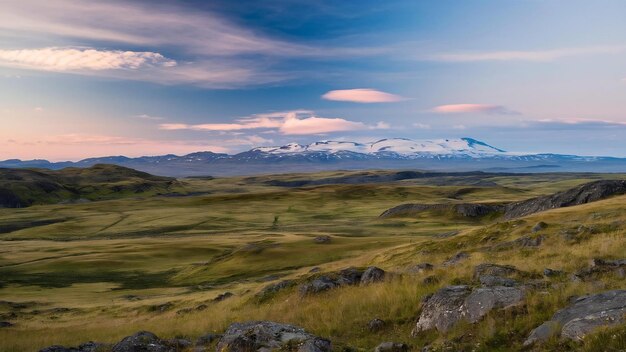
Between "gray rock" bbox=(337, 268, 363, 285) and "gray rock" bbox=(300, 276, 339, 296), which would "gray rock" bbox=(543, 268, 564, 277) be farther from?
"gray rock" bbox=(300, 276, 339, 296)

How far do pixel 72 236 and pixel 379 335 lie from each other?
435 feet

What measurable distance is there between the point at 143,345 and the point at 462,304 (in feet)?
33.5

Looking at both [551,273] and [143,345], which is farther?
[551,273]

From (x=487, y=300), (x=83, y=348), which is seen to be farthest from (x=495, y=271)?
(x=83, y=348)

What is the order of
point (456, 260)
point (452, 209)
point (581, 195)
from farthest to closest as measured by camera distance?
point (452, 209) < point (581, 195) < point (456, 260)

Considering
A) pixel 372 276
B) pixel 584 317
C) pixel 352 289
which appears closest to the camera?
pixel 584 317

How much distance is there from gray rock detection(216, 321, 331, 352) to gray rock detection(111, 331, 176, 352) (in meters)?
2.28

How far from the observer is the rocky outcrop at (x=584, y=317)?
10.6m

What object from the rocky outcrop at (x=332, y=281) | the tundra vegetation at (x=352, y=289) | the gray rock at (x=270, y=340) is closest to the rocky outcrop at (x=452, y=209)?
the tundra vegetation at (x=352, y=289)

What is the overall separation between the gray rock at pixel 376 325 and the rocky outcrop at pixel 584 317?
556cm

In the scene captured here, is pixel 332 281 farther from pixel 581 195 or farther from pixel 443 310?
pixel 581 195

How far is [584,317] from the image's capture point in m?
11.1

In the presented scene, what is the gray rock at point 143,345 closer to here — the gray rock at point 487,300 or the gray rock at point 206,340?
the gray rock at point 206,340

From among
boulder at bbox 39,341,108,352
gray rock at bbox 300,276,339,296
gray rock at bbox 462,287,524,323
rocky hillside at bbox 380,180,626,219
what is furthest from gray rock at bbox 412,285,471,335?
rocky hillside at bbox 380,180,626,219
